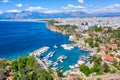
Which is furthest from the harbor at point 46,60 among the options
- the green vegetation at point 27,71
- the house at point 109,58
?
the house at point 109,58

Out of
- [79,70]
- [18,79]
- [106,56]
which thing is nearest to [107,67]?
[79,70]

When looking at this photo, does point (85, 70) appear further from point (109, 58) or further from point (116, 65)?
point (109, 58)

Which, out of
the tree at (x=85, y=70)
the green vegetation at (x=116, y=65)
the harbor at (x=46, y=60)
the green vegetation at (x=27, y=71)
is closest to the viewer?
the green vegetation at (x=27, y=71)

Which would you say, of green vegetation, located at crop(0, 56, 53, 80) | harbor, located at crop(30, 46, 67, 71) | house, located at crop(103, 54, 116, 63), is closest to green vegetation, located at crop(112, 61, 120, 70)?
house, located at crop(103, 54, 116, 63)

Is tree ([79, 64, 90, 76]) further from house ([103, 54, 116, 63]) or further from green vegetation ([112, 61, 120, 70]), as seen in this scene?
house ([103, 54, 116, 63])

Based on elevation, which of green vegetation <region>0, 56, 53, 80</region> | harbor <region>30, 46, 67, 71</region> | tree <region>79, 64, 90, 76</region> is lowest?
harbor <region>30, 46, 67, 71</region>

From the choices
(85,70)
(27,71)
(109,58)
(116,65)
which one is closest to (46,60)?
(27,71)

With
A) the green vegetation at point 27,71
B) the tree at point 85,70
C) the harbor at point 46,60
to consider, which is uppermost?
the green vegetation at point 27,71

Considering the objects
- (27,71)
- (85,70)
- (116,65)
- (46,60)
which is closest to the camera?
(27,71)

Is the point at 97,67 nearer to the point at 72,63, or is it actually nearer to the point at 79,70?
the point at 79,70

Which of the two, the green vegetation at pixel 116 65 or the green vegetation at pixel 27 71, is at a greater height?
the green vegetation at pixel 27 71

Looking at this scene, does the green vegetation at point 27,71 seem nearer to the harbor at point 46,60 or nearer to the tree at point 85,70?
the harbor at point 46,60
